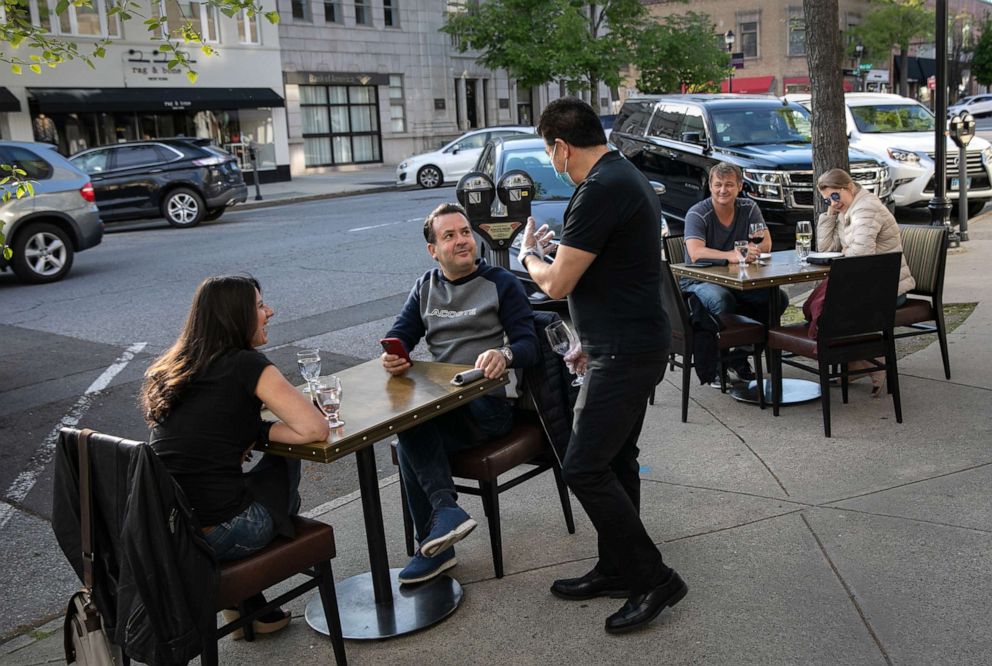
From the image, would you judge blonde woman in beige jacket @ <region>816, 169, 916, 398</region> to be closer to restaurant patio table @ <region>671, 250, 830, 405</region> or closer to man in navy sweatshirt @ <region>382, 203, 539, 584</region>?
restaurant patio table @ <region>671, 250, 830, 405</region>

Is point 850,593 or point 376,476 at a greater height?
point 376,476

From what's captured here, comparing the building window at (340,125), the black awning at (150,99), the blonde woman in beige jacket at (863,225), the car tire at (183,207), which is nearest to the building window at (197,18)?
the black awning at (150,99)

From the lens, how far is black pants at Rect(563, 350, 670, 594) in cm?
353

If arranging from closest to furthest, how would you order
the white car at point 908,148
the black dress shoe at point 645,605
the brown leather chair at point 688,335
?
the black dress shoe at point 645,605
the brown leather chair at point 688,335
the white car at point 908,148

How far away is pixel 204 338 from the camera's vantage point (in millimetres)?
3352

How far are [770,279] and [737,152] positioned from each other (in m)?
7.96

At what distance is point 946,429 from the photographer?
5.58 m

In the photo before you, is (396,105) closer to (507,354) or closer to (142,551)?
(507,354)

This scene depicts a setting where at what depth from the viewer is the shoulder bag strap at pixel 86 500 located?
3039mm

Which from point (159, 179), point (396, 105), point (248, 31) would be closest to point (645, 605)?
point (159, 179)

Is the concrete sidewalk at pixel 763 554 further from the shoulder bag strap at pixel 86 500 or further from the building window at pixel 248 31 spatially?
the building window at pixel 248 31

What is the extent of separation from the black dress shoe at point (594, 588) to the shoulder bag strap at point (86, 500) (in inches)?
69.5

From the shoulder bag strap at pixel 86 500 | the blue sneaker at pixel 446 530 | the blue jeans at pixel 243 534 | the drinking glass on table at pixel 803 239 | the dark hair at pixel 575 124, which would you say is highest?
the dark hair at pixel 575 124

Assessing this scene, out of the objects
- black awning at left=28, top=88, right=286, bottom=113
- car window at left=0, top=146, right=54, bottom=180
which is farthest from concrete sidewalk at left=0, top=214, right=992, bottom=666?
black awning at left=28, top=88, right=286, bottom=113
